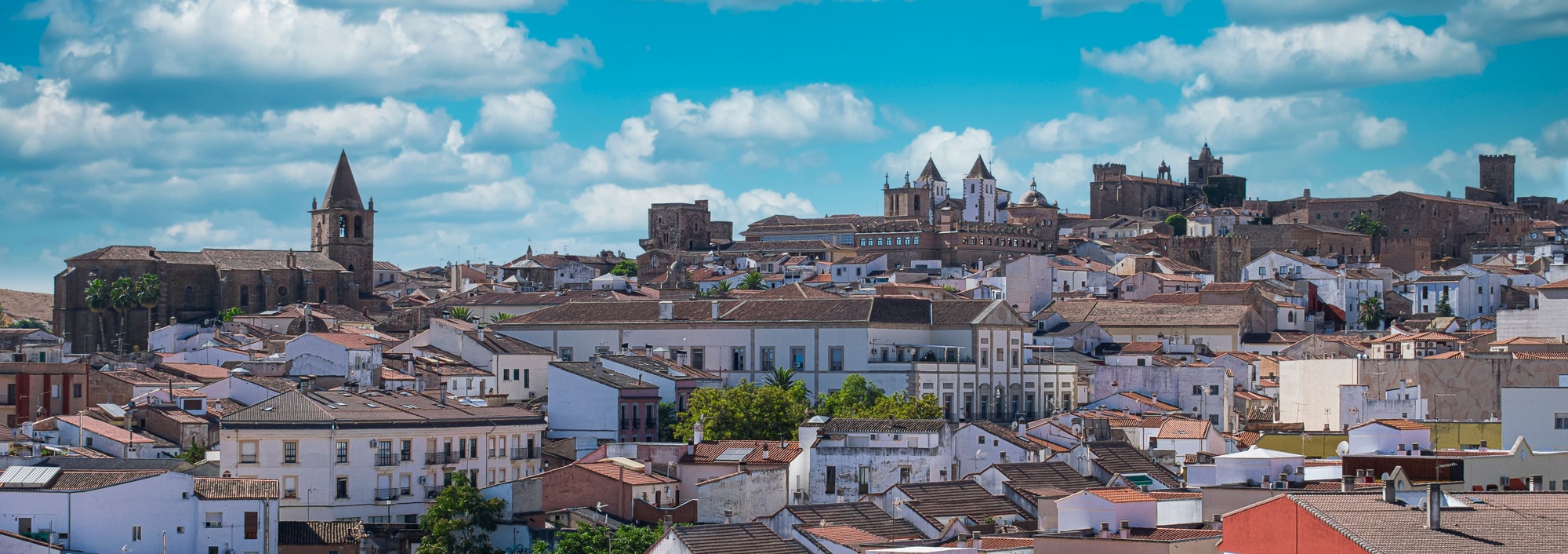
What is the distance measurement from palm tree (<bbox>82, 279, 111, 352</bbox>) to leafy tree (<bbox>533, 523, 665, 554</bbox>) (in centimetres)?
7294

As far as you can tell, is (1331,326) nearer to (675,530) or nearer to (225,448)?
(225,448)

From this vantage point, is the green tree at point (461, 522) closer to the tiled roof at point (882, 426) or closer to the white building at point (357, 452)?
the white building at point (357, 452)

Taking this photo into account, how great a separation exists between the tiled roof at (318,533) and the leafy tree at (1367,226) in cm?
10437

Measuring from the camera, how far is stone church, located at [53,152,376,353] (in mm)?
119062

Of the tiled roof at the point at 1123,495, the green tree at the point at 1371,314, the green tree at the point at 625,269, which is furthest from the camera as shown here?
the green tree at the point at 625,269

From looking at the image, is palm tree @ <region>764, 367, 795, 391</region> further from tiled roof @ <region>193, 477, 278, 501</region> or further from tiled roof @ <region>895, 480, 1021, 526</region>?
tiled roof @ <region>895, 480, 1021, 526</region>

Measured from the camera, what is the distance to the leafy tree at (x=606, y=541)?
161 ft

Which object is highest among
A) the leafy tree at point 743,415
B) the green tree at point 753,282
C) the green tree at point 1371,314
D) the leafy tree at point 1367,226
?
the leafy tree at point 1367,226

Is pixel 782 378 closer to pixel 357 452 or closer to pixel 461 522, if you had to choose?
pixel 357 452

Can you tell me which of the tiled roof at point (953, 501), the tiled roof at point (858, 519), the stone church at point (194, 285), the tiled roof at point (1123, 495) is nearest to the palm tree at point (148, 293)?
the stone church at point (194, 285)

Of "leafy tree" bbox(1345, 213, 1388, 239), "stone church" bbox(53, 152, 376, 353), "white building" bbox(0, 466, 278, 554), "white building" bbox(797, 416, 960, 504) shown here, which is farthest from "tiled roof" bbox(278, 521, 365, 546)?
"leafy tree" bbox(1345, 213, 1388, 239)

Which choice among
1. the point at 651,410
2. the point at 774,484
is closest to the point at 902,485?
the point at 774,484

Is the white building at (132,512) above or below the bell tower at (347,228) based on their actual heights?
below

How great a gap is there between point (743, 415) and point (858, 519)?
70.2 ft
